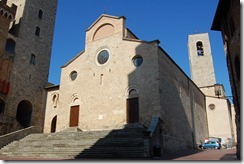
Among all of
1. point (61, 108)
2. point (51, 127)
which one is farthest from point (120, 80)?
point (51, 127)

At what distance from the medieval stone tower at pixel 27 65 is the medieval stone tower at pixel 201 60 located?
23923 millimetres

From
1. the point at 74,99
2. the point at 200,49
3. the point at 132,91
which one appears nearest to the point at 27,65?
the point at 74,99

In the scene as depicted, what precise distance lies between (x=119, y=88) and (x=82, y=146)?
21.7 feet

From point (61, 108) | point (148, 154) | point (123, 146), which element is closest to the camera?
point (148, 154)

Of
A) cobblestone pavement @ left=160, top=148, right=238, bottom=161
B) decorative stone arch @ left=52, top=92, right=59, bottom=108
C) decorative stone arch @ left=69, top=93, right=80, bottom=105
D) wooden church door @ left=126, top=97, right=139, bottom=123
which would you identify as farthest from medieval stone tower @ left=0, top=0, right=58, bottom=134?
cobblestone pavement @ left=160, top=148, right=238, bottom=161

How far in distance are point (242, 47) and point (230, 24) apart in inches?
102

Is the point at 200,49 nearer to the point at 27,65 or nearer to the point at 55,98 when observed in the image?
the point at 55,98

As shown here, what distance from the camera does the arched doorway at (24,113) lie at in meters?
23.9

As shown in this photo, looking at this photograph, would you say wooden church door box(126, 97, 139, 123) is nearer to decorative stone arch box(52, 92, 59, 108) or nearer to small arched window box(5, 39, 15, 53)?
decorative stone arch box(52, 92, 59, 108)

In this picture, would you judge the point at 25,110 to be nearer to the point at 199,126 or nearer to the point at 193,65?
the point at 199,126

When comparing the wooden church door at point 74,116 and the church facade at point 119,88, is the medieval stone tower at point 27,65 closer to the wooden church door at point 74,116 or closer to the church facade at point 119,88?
the church facade at point 119,88

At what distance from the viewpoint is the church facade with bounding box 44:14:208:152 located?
17469 mm

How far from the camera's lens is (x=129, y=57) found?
19266 millimetres

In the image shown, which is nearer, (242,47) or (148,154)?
(242,47)
